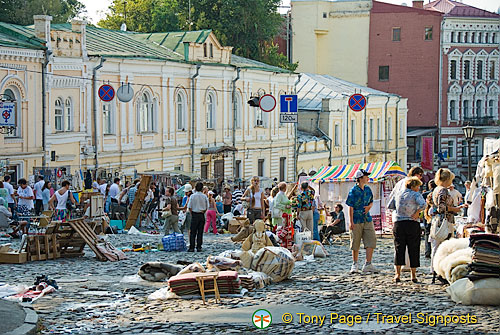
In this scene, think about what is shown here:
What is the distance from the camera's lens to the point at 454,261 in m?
12.3

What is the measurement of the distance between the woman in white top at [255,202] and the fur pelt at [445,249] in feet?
29.7

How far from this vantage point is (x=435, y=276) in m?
13.4

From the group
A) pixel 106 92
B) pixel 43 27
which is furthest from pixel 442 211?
pixel 43 27

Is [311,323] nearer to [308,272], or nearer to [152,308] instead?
[152,308]

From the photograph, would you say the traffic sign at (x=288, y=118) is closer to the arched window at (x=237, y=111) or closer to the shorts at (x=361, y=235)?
the arched window at (x=237, y=111)

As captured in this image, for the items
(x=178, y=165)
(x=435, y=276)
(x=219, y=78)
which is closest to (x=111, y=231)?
(x=435, y=276)

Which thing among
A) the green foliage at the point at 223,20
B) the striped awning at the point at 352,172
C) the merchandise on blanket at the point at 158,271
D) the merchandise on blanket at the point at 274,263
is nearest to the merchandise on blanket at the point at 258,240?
the merchandise on blanket at the point at 274,263

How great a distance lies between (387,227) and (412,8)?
155ft

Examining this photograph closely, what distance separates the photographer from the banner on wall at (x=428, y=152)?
6881 centimetres

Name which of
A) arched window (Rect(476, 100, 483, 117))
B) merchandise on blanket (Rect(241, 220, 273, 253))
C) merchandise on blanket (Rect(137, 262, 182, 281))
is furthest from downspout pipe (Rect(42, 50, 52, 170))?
arched window (Rect(476, 100, 483, 117))

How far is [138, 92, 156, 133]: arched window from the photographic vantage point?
3672 cm

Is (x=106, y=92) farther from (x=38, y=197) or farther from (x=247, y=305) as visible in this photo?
(x=247, y=305)

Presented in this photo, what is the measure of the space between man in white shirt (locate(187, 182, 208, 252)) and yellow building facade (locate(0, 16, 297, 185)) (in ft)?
40.5

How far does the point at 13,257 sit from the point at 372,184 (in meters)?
11.8
